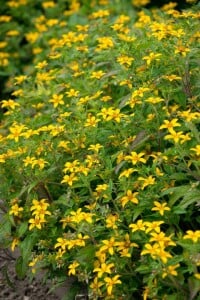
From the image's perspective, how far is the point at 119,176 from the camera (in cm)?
258

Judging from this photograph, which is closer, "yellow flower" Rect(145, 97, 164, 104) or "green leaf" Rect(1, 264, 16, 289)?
"yellow flower" Rect(145, 97, 164, 104)

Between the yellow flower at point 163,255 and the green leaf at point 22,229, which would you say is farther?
the green leaf at point 22,229

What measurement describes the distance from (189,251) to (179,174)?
37cm

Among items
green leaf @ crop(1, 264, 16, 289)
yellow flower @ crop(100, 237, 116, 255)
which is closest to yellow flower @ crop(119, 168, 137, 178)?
yellow flower @ crop(100, 237, 116, 255)

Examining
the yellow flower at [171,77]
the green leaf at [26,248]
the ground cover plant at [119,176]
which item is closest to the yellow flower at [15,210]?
the ground cover plant at [119,176]

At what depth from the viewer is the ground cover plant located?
7.88 feet

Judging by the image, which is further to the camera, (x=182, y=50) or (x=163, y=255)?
(x=182, y=50)

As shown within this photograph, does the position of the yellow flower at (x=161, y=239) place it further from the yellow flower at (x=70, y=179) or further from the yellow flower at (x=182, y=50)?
the yellow flower at (x=182, y=50)

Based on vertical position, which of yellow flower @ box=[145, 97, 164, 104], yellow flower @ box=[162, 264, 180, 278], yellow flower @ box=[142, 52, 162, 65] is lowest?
yellow flower @ box=[162, 264, 180, 278]

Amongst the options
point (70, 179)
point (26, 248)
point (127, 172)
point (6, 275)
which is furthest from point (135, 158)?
point (6, 275)

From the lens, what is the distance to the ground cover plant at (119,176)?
94.5 inches

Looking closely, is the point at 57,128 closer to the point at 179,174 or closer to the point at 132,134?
the point at 132,134

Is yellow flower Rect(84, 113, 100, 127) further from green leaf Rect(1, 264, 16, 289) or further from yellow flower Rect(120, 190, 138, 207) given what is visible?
green leaf Rect(1, 264, 16, 289)

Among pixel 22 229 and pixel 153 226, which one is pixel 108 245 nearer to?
pixel 153 226
